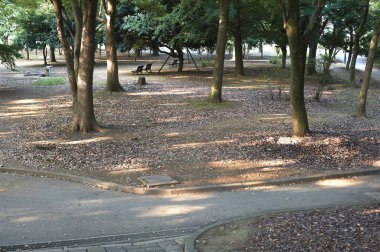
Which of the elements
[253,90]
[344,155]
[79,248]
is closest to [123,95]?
[253,90]

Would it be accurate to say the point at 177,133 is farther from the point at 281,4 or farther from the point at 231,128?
the point at 281,4

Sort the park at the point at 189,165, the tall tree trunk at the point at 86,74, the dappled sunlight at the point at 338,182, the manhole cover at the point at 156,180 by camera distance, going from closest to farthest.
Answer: the park at the point at 189,165 → the manhole cover at the point at 156,180 → the dappled sunlight at the point at 338,182 → the tall tree trunk at the point at 86,74

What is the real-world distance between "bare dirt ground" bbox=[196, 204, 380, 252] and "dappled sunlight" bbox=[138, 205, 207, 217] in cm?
103

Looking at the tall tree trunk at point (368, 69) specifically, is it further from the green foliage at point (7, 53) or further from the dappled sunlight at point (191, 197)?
the green foliage at point (7, 53)

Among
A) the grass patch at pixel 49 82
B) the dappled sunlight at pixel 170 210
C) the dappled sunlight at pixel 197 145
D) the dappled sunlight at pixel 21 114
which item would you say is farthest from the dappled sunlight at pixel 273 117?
the grass patch at pixel 49 82

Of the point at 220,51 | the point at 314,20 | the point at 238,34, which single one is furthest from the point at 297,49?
the point at 238,34

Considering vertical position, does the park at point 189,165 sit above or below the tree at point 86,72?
below

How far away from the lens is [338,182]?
28.4ft

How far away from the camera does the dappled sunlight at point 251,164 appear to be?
9.48 m

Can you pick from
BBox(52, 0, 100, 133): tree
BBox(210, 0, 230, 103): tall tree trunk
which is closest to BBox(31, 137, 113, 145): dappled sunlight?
BBox(52, 0, 100, 133): tree

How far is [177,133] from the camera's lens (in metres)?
13.1

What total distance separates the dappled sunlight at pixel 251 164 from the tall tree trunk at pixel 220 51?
8.37 meters

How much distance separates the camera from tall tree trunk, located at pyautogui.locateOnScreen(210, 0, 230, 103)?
17266mm

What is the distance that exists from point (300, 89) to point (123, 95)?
39.5 feet
